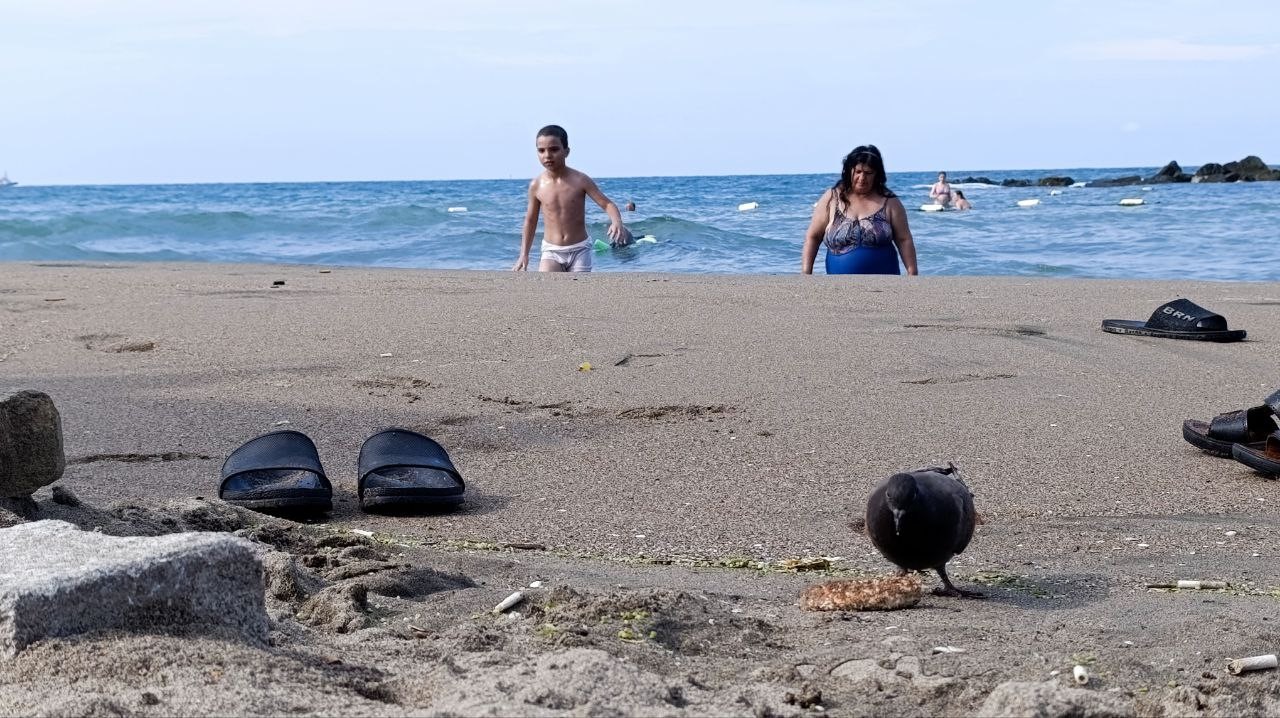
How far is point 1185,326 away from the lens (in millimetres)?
5496

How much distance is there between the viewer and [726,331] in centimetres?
569

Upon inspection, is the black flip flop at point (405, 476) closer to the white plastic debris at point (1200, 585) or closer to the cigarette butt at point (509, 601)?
the cigarette butt at point (509, 601)

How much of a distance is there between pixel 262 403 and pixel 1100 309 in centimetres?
417

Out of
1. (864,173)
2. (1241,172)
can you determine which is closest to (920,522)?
(864,173)

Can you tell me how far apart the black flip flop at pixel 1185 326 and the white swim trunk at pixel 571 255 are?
4.34 m

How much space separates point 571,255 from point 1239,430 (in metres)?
6.06

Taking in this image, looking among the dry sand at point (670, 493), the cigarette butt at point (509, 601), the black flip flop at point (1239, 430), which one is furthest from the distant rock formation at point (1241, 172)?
the cigarette butt at point (509, 601)

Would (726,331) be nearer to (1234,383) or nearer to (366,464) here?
(1234,383)

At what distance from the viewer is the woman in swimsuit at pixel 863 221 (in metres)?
7.64

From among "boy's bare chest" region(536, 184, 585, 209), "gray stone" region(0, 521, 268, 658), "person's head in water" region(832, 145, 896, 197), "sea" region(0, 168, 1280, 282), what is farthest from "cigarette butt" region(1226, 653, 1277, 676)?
"sea" region(0, 168, 1280, 282)

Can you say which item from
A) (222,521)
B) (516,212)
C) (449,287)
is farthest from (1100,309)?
(516,212)

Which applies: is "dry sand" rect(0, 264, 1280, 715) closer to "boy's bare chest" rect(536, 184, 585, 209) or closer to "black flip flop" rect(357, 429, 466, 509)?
"black flip flop" rect(357, 429, 466, 509)

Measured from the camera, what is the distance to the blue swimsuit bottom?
7.85 m

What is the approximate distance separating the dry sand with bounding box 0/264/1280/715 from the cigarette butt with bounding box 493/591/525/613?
0.06 feet
